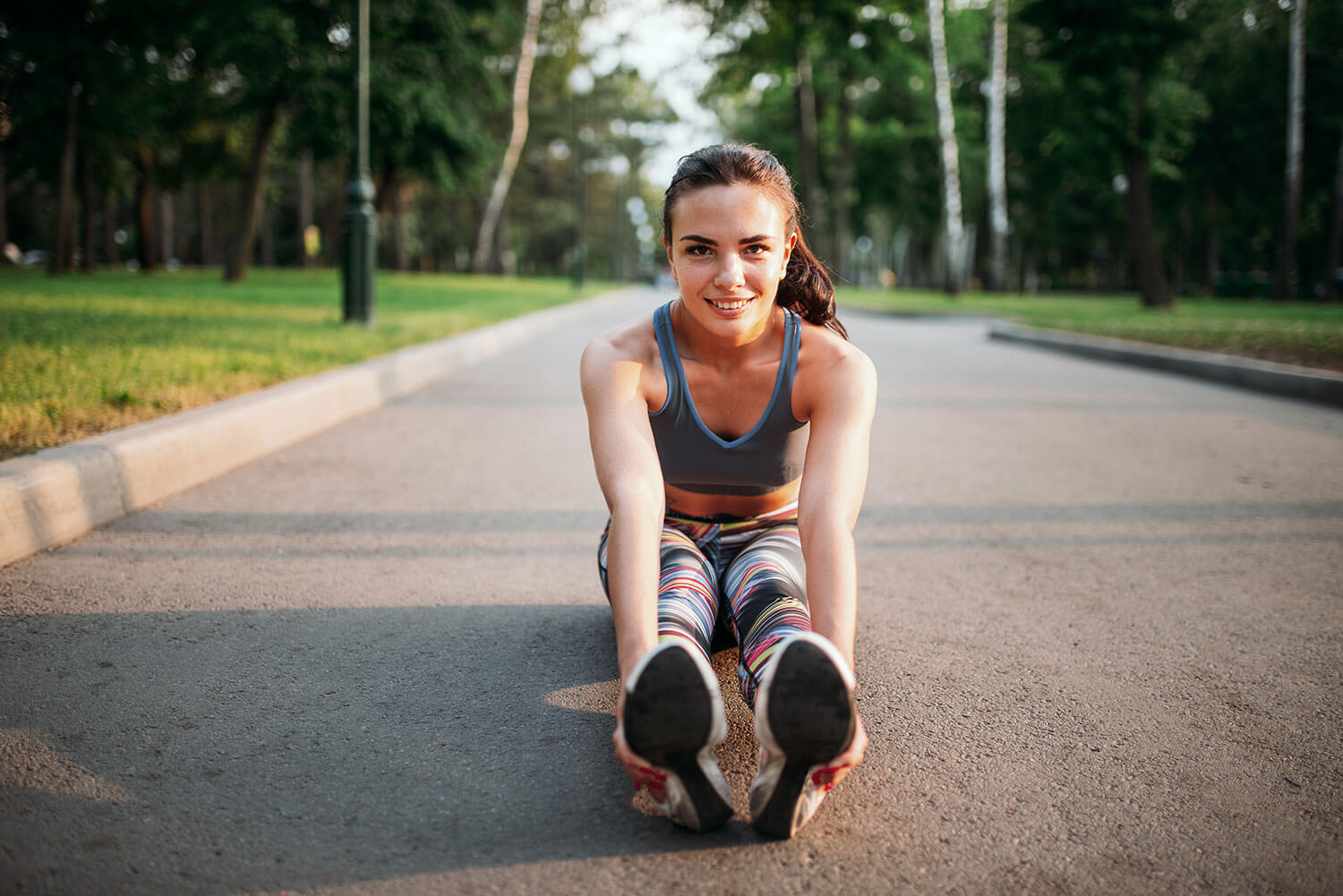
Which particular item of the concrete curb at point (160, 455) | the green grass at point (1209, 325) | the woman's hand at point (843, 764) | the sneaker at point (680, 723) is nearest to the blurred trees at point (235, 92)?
the concrete curb at point (160, 455)

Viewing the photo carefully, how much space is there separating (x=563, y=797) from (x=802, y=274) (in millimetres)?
1436

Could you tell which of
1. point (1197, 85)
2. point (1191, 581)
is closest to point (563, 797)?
point (1191, 581)

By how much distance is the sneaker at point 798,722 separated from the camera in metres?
1.78

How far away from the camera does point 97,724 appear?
2293 mm

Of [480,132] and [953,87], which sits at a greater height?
[953,87]

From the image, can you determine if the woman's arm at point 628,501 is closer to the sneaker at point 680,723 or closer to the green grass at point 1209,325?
the sneaker at point 680,723

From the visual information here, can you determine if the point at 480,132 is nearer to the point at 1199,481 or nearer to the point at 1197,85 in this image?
the point at 1199,481

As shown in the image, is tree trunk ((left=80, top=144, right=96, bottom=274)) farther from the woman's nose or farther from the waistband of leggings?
the woman's nose

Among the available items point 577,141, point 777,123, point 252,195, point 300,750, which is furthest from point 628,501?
point 777,123

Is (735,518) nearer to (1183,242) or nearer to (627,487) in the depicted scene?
(627,487)

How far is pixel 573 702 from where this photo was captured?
2.49m

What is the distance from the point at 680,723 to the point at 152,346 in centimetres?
700

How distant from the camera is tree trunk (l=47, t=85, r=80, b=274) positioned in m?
23.0

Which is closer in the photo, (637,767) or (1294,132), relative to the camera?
(637,767)
